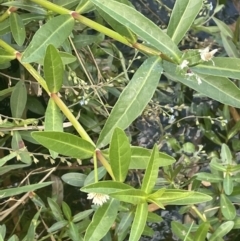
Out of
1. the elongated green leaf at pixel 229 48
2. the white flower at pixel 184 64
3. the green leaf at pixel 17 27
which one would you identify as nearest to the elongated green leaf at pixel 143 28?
the white flower at pixel 184 64

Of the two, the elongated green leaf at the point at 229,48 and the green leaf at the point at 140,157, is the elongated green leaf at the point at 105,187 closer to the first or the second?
the green leaf at the point at 140,157

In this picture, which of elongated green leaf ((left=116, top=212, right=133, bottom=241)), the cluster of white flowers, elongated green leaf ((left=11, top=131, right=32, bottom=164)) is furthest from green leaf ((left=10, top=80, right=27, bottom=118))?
the cluster of white flowers

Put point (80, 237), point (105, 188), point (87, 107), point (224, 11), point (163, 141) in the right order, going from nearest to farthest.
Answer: point (105, 188), point (80, 237), point (87, 107), point (163, 141), point (224, 11)

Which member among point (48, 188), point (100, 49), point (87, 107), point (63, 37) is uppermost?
point (63, 37)

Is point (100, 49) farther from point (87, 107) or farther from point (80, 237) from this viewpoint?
point (80, 237)

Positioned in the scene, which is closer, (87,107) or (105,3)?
(105,3)

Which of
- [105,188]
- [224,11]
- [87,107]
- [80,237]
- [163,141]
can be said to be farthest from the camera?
[224,11]

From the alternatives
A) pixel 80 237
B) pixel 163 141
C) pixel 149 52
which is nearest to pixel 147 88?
pixel 149 52
